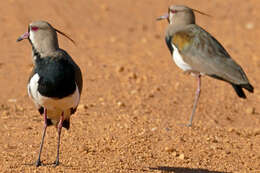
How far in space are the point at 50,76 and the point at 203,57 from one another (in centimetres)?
329

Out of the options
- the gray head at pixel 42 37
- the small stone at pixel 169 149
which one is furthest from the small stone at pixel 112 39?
the gray head at pixel 42 37

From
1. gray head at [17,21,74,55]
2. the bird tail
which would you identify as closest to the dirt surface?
the bird tail

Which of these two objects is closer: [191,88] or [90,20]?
[191,88]

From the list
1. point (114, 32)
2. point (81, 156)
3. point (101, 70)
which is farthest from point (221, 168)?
point (114, 32)

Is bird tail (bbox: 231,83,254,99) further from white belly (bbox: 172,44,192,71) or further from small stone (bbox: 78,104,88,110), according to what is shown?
small stone (bbox: 78,104,88,110)

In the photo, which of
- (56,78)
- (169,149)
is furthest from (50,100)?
(169,149)

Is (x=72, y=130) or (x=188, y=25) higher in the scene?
(x=188, y=25)

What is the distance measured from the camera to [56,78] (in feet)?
18.0

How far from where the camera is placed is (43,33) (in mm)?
5883

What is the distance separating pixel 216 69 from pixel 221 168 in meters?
1.92

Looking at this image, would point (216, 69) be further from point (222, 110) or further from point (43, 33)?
point (43, 33)

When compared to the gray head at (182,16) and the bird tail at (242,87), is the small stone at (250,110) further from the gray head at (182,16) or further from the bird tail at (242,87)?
the gray head at (182,16)

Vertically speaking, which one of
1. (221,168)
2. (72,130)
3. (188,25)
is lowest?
(221,168)

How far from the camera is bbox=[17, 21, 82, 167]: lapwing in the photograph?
5488 millimetres
